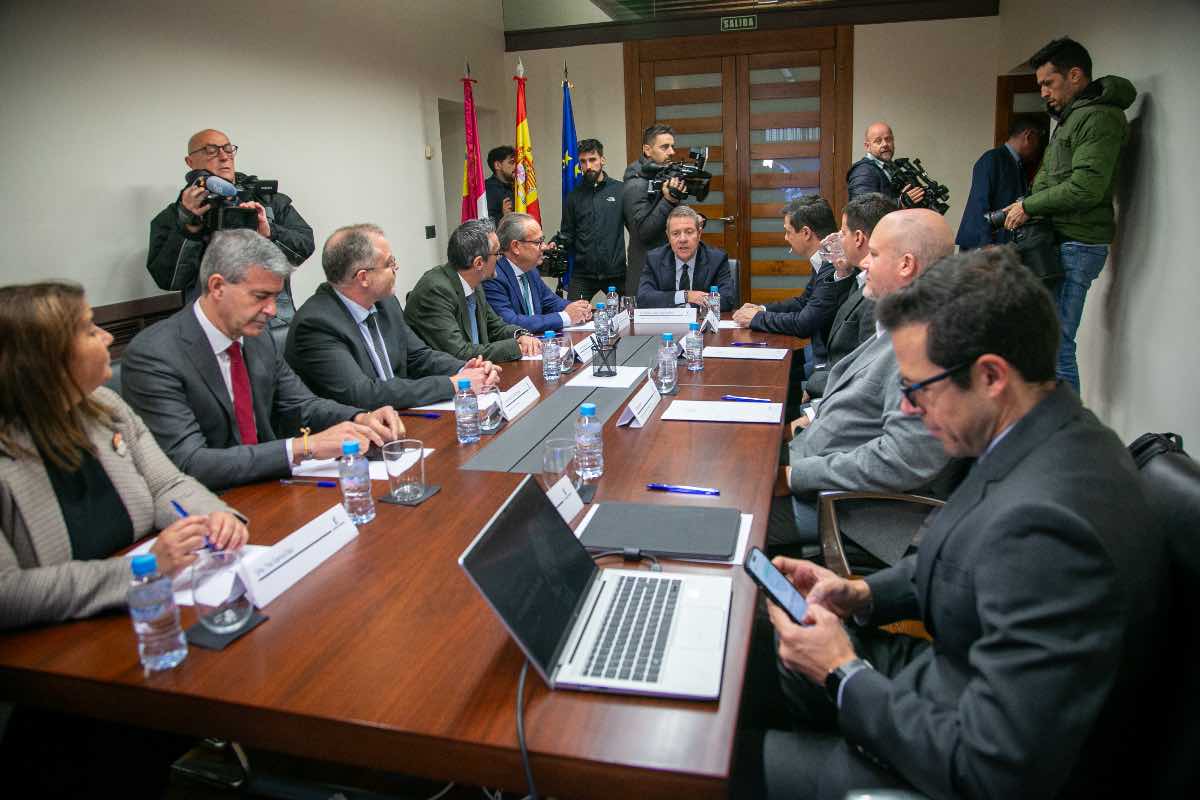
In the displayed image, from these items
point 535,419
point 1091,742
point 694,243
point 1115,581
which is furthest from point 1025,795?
point 694,243

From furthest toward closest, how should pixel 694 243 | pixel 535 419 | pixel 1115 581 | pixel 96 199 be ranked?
pixel 694 243 → pixel 96 199 → pixel 535 419 → pixel 1115 581

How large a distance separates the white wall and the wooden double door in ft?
6.37

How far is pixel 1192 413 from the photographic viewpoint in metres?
3.22

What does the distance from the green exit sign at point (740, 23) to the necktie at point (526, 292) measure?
385cm

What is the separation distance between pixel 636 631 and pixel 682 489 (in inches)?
24.8

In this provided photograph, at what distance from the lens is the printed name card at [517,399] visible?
248 centimetres

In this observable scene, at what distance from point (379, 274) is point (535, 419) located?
2.71 feet

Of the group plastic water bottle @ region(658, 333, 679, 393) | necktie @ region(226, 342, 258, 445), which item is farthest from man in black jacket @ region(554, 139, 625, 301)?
necktie @ region(226, 342, 258, 445)

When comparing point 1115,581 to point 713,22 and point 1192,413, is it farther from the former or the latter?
point 713,22

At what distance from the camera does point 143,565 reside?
4.13ft

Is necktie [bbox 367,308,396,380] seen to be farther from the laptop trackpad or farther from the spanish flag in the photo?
the spanish flag

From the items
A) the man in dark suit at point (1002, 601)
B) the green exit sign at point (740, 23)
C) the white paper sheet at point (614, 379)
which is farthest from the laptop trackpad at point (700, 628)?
the green exit sign at point (740, 23)

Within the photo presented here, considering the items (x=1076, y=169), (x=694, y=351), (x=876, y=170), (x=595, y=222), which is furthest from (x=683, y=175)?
(x=694, y=351)

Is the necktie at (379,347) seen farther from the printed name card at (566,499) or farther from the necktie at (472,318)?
the printed name card at (566,499)
